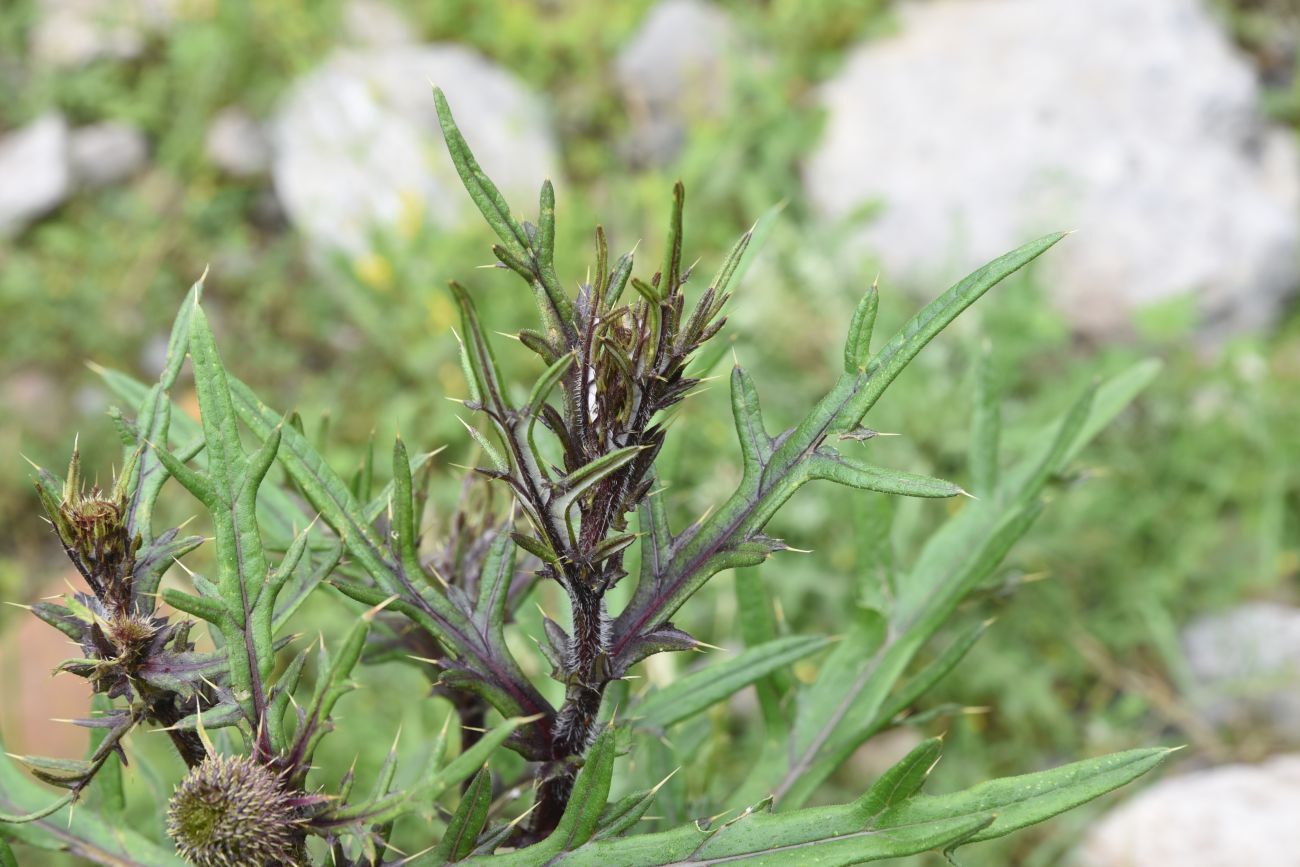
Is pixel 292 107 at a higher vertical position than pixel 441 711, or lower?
higher

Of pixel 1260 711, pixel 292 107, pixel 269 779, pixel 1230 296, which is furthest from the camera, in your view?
pixel 292 107

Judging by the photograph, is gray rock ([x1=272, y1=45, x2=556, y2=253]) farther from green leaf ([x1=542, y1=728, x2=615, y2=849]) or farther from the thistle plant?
green leaf ([x1=542, y1=728, x2=615, y2=849])

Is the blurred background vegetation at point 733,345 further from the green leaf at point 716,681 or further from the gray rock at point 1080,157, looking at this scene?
the green leaf at point 716,681

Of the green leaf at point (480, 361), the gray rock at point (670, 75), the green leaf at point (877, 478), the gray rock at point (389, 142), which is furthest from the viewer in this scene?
the gray rock at point (670, 75)

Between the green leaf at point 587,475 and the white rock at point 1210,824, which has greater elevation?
the green leaf at point 587,475

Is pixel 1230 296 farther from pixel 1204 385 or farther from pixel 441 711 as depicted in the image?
pixel 441 711

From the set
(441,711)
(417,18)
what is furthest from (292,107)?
(441,711)

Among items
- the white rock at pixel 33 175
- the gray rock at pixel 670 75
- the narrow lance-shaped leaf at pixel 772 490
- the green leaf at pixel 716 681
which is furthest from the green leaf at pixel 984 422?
the white rock at pixel 33 175

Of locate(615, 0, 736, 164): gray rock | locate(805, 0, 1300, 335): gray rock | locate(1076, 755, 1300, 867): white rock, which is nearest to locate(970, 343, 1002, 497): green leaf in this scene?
locate(1076, 755, 1300, 867): white rock
